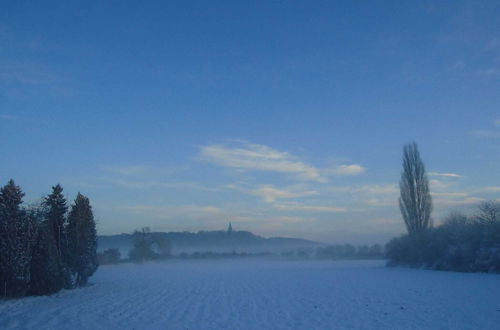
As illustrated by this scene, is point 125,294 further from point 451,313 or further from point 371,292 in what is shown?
point 451,313

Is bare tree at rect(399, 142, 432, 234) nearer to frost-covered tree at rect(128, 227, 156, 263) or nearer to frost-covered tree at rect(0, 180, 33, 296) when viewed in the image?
frost-covered tree at rect(0, 180, 33, 296)

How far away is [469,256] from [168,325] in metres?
23.1

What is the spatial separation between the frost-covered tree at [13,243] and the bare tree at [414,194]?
30.5 m

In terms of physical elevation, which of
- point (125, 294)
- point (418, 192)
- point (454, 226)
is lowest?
point (125, 294)

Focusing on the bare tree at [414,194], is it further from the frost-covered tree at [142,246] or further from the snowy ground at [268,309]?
the frost-covered tree at [142,246]

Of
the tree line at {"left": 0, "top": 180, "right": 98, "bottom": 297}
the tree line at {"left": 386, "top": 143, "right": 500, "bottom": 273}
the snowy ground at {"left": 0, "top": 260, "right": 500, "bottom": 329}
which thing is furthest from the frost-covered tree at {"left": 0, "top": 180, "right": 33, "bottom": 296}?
the tree line at {"left": 386, "top": 143, "right": 500, "bottom": 273}

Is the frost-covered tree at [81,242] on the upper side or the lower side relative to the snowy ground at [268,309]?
upper

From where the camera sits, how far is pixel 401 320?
9.36m

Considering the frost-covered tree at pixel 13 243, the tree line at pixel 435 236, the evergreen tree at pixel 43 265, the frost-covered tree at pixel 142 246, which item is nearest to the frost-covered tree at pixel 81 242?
the evergreen tree at pixel 43 265

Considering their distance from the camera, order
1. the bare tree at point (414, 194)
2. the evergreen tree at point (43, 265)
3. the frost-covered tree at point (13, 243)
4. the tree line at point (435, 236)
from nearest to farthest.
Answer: the frost-covered tree at point (13, 243) < the evergreen tree at point (43, 265) < the tree line at point (435, 236) < the bare tree at point (414, 194)

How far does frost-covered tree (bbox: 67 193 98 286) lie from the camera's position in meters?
18.0

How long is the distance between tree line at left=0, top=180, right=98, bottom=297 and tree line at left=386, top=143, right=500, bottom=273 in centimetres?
2370

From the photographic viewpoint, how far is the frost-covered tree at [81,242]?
18031 mm

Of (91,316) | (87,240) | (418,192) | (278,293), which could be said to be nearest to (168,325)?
(91,316)
